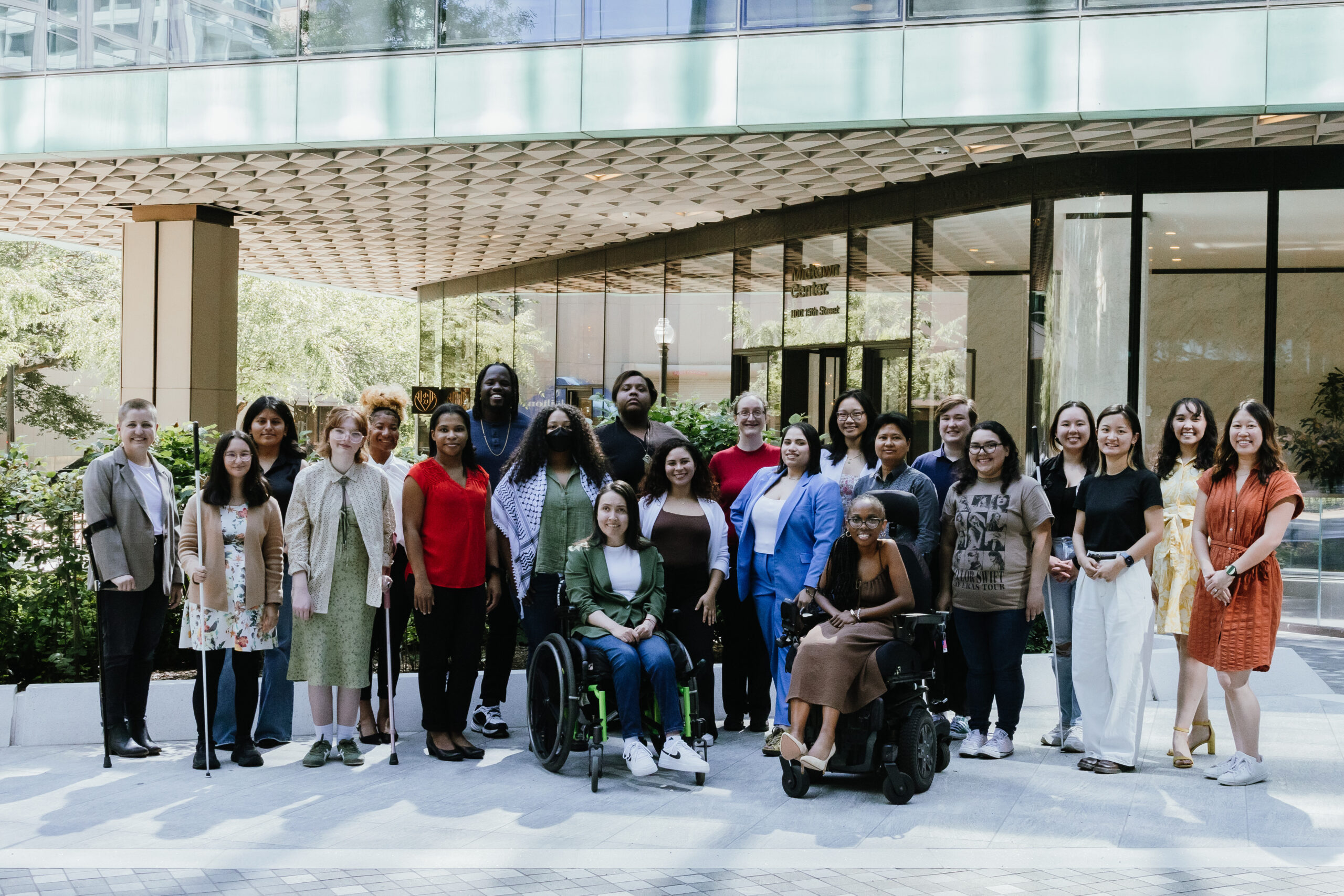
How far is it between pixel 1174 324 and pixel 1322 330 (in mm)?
1701

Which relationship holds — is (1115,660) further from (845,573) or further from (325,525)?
(325,525)

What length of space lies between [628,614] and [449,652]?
1.09m

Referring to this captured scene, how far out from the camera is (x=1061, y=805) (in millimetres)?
5766

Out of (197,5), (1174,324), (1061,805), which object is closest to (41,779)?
(1061,805)

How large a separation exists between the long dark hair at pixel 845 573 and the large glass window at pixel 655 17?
831 cm

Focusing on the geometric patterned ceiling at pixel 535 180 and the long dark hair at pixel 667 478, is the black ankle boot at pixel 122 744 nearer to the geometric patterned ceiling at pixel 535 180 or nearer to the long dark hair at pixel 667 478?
the long dark hair at pixel 667 478

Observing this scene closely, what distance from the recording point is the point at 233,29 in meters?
14.5

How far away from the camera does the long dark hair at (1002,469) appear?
6617mm

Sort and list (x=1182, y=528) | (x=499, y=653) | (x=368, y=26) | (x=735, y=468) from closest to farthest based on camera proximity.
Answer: (x=1182, y=528) → (x=499, y=653) → (x=735, y=468) → (x=368, y=26)

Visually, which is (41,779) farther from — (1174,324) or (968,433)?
(1174,324)

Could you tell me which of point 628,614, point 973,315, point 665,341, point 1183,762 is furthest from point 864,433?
point 665,341

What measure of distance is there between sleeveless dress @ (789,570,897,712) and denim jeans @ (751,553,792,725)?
75 centimetres

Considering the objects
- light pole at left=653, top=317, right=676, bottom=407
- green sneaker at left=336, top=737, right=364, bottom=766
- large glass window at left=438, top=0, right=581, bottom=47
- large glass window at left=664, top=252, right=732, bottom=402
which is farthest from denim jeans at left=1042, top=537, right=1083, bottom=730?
light pole at left=653, top=317, right=676, bottom=407

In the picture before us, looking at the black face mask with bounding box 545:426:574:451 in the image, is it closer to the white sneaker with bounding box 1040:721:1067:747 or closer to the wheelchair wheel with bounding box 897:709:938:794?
the wheelchair wheel with bounding box 897:709:938:794
